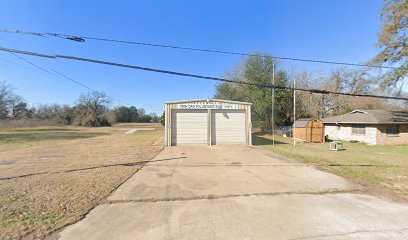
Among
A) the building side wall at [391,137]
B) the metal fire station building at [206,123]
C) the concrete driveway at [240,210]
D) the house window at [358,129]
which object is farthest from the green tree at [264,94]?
the concrete driveway at [240,210]

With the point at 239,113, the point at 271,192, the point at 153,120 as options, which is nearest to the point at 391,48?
the point at 239,113

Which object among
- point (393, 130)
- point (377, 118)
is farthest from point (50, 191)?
point (393, 130)

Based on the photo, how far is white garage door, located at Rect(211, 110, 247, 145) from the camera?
1598 cm

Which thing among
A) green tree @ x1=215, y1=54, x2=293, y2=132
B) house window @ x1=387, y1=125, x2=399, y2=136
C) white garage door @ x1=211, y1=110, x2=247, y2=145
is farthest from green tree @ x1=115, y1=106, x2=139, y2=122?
house window @ x1=387, y1=125, x2=399, y2=136

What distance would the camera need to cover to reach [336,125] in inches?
940

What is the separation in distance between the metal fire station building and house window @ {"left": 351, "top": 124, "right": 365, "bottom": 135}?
11.7 metres

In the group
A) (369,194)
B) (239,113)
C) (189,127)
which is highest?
(239,113)

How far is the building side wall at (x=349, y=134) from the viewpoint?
19031mm

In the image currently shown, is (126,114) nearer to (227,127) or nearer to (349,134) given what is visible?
(227,127)

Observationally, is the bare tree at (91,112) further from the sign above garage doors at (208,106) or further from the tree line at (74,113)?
the sign above garage doors at (208,106)

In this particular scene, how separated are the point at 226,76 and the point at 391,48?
23.8 meters

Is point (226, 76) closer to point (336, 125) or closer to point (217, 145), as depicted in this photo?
point (336, 125)

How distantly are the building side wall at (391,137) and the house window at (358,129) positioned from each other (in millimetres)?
1451

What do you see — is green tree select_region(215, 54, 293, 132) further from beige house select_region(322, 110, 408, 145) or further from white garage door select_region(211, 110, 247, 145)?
white garage door select_region(211, 110, 247, 145)
